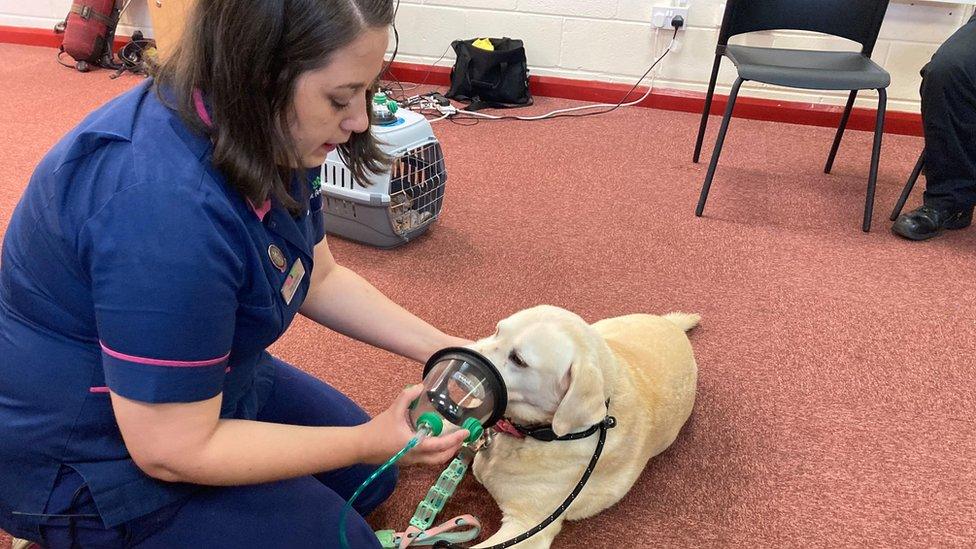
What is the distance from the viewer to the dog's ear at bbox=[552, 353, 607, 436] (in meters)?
1.20

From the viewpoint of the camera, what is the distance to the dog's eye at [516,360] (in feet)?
4.06

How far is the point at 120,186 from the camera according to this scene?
788 millimetres

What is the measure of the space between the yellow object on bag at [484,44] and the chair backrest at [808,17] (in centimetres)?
124

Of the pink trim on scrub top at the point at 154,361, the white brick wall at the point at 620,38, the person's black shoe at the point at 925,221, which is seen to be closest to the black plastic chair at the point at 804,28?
the person's black shoe at the point at 925,221

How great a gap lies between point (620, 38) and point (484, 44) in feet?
2.32

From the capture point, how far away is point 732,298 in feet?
7.14

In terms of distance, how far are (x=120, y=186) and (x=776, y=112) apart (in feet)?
11.6

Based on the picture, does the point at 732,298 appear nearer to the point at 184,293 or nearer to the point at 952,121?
the point at 952,121

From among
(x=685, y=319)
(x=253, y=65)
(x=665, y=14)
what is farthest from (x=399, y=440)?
(x=665, y=14)

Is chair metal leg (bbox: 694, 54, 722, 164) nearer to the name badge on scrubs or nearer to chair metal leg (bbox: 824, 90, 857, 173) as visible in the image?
chair metal leg (bbox: 824, 90, 857, 173)

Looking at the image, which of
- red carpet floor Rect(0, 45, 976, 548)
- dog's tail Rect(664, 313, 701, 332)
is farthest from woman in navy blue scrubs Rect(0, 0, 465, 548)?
dog's tail Rect(664, 313, 701, 332)

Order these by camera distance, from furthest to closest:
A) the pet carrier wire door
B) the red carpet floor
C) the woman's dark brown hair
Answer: the pet carrier wire door, the red carpet floor, the woman's dark brown hair

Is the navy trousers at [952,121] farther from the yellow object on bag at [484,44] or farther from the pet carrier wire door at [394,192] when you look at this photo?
the yellow object on bag at [484,44]

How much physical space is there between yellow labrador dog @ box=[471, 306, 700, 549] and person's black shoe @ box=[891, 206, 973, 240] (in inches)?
59.5
